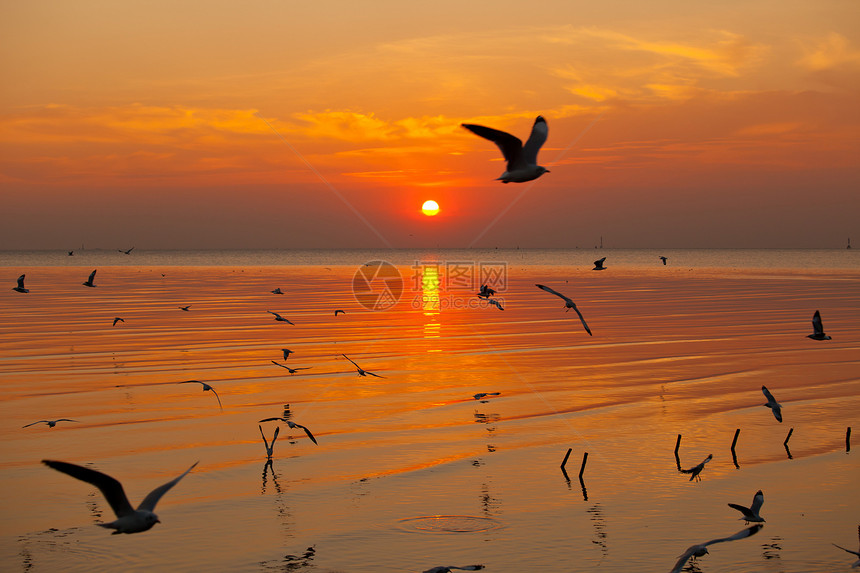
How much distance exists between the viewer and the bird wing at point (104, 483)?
8.45 m

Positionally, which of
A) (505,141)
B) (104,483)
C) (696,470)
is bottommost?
(696,470)

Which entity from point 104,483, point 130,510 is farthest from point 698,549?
point 104,483

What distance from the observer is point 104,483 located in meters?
9.20

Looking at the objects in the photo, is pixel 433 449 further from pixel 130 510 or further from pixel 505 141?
pixel 130 510

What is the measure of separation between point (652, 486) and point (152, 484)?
7898 mm

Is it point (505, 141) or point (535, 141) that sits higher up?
point (535, 141)

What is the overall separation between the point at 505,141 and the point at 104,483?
384 inches

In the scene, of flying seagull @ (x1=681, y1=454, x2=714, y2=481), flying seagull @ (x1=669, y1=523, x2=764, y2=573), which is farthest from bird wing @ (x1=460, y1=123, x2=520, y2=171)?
flying seagull @ (x1=669, y1=523, x2=764, y2=573)

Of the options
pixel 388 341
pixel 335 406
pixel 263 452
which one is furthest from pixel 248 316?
pixel 263 452

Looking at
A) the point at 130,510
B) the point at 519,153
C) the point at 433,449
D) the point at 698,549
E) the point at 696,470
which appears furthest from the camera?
the point at 519,153

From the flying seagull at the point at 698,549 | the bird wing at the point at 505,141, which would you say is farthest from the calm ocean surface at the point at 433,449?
the bird wing at the point at 505,141

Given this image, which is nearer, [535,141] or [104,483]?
[104,483]

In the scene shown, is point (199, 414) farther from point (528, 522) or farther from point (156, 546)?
point (528, 522)

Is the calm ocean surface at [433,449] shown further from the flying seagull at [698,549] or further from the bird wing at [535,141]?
the bird wing at [535,141]
